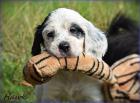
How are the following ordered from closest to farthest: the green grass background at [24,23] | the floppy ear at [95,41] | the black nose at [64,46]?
1. the black nose at [64,46]
2. the floppy ear at [95,41]
3. the green grass background at [24,23]

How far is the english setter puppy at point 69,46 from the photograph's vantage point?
9.35ft

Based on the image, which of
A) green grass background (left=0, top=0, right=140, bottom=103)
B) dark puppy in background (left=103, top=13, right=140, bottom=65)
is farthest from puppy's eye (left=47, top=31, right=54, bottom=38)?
dark puppy in background (left=103, top=13, right=140, bottom=65)

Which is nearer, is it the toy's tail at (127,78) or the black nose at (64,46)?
the black nose at (64,46)

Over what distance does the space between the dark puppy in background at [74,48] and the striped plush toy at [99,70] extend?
4 cm

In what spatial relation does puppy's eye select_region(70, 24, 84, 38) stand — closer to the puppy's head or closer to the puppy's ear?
the puppy's head

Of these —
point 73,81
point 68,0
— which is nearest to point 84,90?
point 73,81

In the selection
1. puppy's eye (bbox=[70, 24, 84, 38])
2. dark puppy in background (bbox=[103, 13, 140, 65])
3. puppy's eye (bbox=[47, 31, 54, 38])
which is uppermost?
puppy's eye (bbox=[70, 24, 84, 38])

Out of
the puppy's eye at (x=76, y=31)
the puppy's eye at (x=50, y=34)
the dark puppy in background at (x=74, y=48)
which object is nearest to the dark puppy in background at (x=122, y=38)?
the dark puppy in background at (x=74, y=48)

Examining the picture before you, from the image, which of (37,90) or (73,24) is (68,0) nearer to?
(73,24)

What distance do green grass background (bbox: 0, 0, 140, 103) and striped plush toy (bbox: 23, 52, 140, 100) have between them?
12cm

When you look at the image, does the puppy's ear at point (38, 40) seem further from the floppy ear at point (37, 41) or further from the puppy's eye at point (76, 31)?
the puppy's eye at point (76, 31)

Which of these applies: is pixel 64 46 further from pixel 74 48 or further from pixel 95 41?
pixel 95 41

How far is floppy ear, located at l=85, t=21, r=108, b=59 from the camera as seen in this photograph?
2910 millimetres

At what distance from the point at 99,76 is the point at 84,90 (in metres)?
0.11
